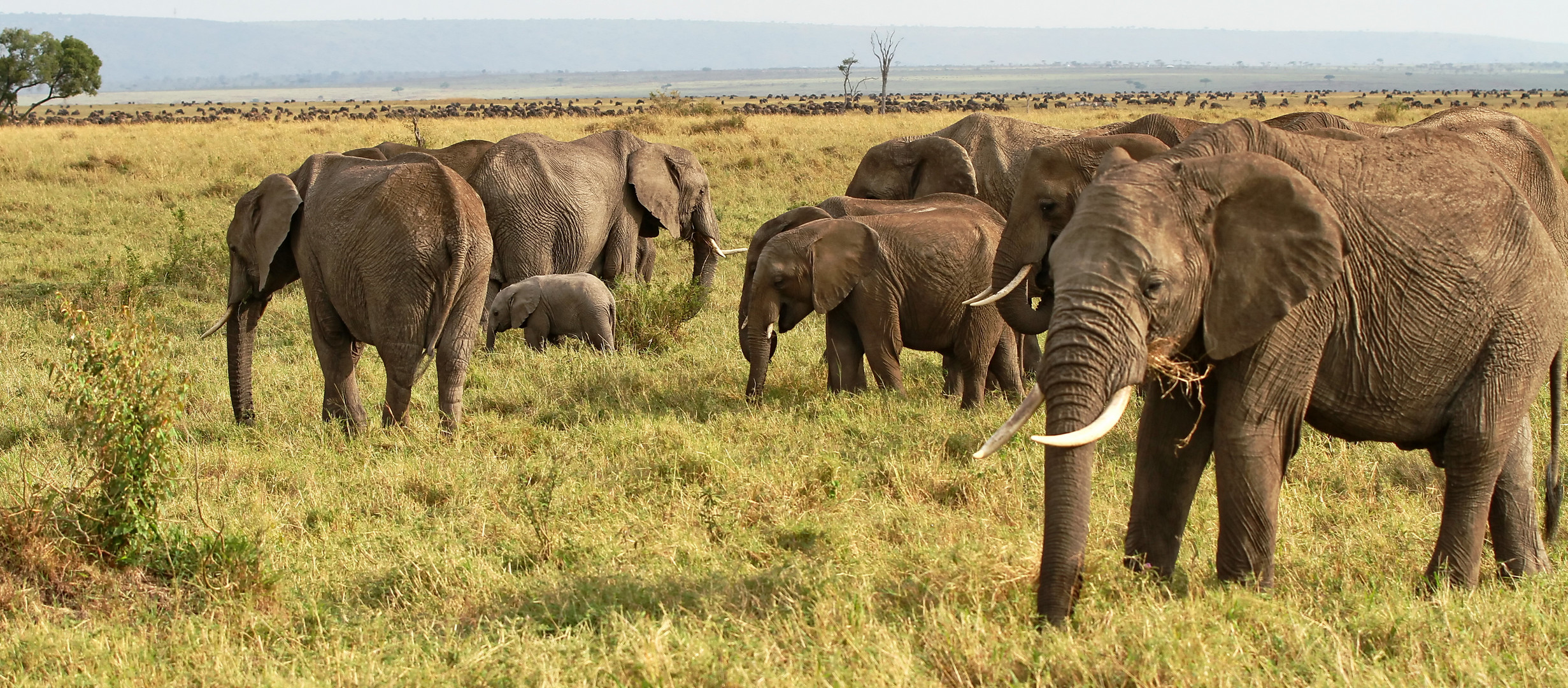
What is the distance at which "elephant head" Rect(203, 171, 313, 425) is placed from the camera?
794 cm

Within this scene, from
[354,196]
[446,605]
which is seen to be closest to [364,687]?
[446,605]

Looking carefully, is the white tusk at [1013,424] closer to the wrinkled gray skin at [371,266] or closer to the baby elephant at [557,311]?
the wrinkled gray skin at [371,266]

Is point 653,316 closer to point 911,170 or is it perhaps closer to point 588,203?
point 588,203

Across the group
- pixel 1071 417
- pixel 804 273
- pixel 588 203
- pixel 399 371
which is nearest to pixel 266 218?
pixel 399 371

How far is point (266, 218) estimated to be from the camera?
8000 millimetres

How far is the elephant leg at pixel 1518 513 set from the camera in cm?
504

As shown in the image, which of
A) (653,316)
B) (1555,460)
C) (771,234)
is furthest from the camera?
(653,316)

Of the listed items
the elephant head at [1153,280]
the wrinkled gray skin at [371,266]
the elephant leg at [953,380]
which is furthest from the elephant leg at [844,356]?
the elephant head at [1153,280]

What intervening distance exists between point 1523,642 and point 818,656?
2.35 m

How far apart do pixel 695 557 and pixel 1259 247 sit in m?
2.69

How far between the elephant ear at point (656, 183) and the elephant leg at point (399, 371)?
6.39m

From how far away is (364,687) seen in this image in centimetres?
413

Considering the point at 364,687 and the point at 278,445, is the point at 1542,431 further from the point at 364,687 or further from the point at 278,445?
the point at 278,445

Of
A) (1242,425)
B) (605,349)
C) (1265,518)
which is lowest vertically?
(605,349)
